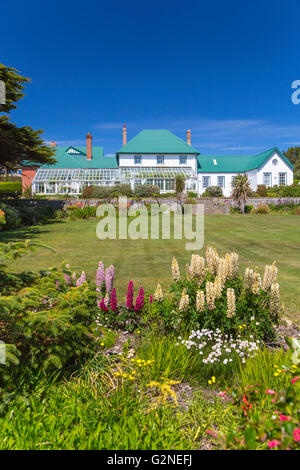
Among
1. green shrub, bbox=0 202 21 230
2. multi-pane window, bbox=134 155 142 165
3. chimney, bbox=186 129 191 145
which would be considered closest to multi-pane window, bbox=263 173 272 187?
chimney, bbox=186 129 191 145

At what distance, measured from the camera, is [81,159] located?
169 ft

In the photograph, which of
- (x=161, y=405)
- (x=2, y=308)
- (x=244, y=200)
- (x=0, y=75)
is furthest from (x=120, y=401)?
(x=244, y=200)

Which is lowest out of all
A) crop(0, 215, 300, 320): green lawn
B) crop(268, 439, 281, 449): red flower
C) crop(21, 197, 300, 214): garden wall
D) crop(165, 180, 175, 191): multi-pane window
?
crop(0, 215, 300, 320): green lawn

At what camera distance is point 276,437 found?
1.49 m

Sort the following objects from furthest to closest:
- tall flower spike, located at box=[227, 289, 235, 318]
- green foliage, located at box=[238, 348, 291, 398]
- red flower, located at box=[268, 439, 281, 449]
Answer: tall flower spike, located at box=[227, 289, 235, 318], green foliage, located at box=[238, 348, 291, 398], red flower, located at box=[268, 439, 281, 449]

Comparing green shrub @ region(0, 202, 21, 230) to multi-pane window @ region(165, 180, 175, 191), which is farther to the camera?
multi-pane window @ region(165, 180, 175, 191)

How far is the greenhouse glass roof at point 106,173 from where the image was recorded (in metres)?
42.9

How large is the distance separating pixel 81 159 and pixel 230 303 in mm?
51007

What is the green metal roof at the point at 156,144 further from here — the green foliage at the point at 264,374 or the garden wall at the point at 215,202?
the green foliage at the point at 264,374

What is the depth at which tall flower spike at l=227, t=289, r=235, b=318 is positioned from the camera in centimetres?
356

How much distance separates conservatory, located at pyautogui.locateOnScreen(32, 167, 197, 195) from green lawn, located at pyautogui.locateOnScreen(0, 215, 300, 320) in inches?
1103

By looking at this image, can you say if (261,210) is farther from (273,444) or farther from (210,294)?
(273,444)

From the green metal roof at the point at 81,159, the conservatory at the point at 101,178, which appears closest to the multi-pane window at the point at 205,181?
the conservatory at the point at 101,178

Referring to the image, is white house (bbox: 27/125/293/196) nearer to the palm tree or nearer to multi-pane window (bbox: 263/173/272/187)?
multi-pane window (bbox: 263/173/272/187)
